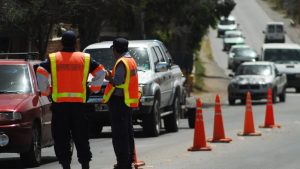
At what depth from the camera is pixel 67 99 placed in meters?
11.9

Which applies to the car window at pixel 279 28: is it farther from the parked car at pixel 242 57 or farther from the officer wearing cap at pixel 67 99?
the officer wearing cap at pixel 67 99

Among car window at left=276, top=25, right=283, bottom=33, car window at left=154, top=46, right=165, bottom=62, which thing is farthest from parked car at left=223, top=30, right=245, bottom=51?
car window at left=154, top=46, right=165, bottom=62

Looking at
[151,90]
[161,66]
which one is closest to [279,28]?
[161,66]

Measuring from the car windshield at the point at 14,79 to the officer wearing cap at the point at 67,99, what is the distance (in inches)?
126

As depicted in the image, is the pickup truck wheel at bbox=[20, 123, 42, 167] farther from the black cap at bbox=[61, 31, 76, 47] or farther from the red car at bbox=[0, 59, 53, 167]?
the black cap at bbox=[61, 31, 76, 47]

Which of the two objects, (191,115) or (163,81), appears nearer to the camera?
(163,81)

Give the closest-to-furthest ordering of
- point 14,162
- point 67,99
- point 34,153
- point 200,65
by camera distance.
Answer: point 67,99 → point 34,153 → point 14,162 → point 200,65

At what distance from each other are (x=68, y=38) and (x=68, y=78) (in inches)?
19.2

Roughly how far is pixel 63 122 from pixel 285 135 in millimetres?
9790

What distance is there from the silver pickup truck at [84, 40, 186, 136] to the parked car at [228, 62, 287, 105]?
12172 mm

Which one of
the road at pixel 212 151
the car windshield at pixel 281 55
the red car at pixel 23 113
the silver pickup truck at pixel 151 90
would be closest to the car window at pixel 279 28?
the car windshield at pixel 281 55

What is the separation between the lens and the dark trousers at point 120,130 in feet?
42.2

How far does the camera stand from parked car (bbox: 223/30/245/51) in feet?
261

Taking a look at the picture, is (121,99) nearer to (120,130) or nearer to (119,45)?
(120,130)
